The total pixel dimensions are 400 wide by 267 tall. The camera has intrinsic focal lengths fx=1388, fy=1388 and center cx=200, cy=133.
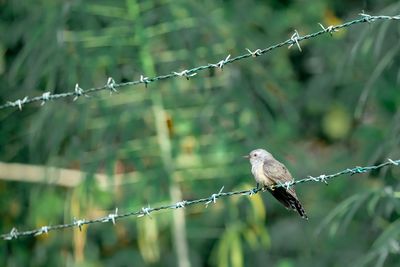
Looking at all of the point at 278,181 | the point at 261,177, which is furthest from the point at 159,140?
the point at 278,181

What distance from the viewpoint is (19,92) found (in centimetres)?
1227

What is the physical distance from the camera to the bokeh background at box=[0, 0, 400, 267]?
11.4m

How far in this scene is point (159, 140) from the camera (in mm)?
11570

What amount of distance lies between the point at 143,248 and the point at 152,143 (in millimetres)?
1284

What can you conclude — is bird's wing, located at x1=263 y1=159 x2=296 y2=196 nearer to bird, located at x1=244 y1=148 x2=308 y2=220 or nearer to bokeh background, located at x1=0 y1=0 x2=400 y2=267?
bird, located at x1=244 y1=148 x2=308 y2=220

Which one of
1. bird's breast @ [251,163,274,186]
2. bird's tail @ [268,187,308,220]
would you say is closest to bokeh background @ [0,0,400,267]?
bird's breast @ [251,163,274,186]

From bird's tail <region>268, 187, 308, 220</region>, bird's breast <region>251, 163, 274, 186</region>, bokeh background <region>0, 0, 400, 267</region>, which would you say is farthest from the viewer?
bokeh background <region>0, 0, 400, 267</region>

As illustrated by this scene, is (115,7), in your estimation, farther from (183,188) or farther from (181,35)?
(183,188)

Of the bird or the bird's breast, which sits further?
the bird's breast

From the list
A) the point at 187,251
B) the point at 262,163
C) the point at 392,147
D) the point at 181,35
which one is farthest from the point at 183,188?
the point at 262,163

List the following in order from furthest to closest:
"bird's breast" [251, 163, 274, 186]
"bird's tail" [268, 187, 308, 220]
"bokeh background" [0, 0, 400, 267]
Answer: "bokeh background" [0, 0, 400, 267]
"bird's breast" [251, 163, 274, 186]
"bird's tail" [268, 187, 308, 220]

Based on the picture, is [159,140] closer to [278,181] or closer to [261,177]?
[261,177]

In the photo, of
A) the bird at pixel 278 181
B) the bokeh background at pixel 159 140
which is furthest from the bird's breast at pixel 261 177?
the bokeh background at pixel 159 140

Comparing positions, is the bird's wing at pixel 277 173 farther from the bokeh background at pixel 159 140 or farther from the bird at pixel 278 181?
the bokeh background at pixel 159 140
